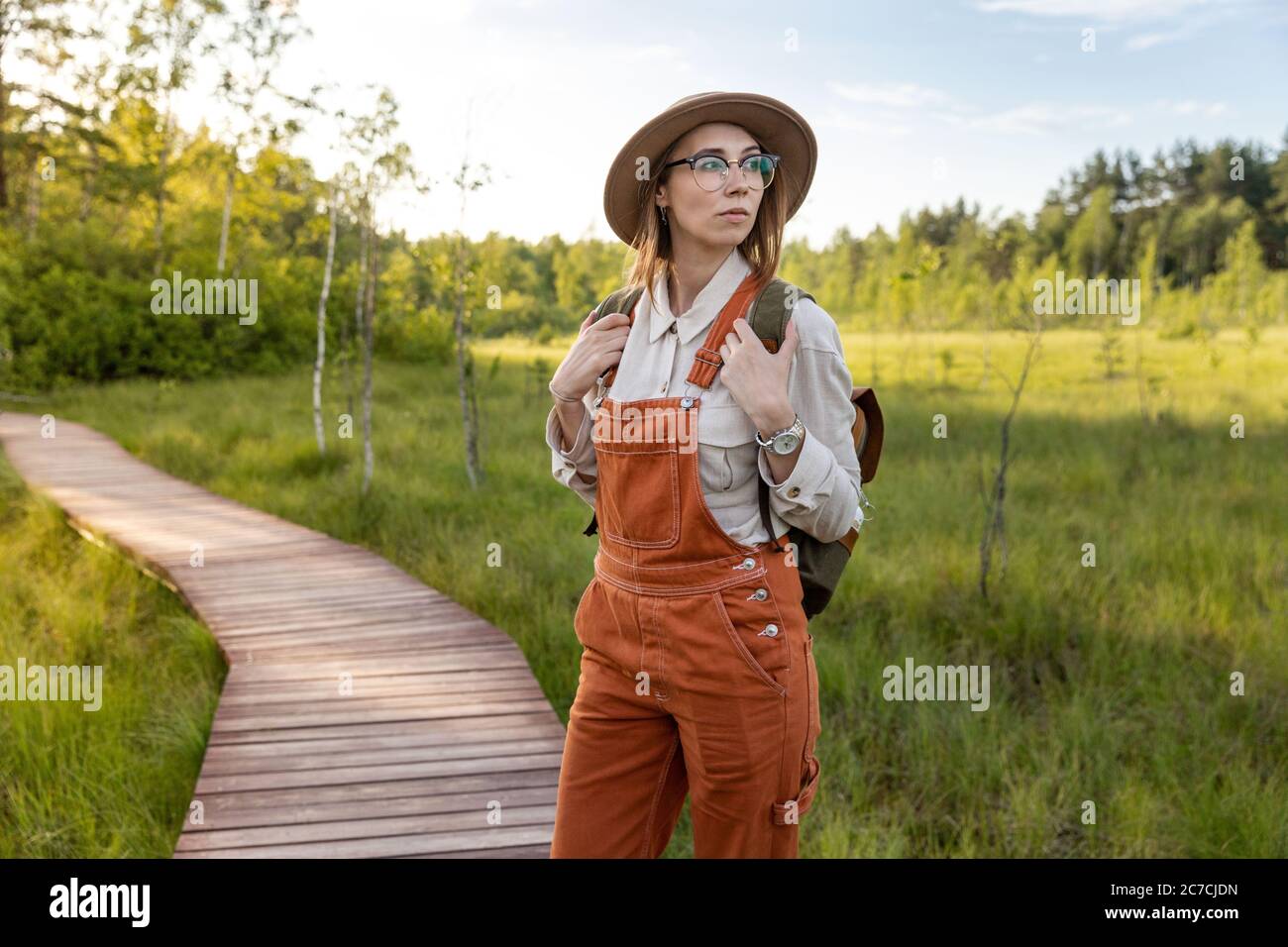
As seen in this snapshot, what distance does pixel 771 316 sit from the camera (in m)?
1.67

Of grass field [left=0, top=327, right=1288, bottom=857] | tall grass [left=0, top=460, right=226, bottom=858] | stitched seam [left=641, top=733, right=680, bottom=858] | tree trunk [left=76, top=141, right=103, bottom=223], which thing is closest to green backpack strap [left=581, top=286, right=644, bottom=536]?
stitched seam [left=641, top=733, right=680, bottom=858]

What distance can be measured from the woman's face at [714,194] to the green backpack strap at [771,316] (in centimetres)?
12

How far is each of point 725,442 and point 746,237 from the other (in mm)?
427

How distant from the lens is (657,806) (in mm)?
1813

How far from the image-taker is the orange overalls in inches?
64.9

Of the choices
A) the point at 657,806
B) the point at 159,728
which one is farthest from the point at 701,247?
the point at 159,728

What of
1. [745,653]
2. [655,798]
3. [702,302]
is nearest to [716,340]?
[702,302]

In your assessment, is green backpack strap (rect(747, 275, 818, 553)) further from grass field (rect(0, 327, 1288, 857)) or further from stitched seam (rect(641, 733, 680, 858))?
grass field (rect(0, 327, 1288, 857))

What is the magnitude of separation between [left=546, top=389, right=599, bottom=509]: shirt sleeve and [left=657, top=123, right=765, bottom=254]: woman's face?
1.26 feet

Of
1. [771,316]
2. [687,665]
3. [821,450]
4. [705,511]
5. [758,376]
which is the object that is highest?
[771,316]

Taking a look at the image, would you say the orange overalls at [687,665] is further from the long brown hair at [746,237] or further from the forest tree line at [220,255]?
the forest tree line at [220,255]

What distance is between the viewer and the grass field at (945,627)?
3.35 m

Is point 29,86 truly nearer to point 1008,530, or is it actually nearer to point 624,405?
point 1008,530

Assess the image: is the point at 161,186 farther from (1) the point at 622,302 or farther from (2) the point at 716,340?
(2) the point at 716,340
